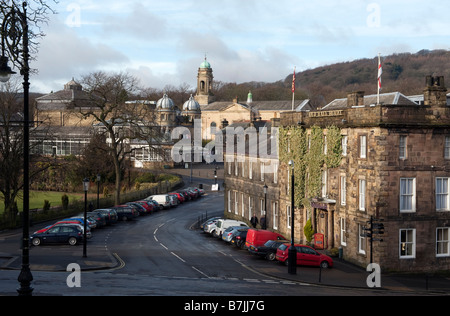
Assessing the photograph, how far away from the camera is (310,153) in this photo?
43.9m

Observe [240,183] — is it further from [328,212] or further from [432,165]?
[432,165]

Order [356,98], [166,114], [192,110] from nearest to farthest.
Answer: [356,98] < [166,114] < [192,110]

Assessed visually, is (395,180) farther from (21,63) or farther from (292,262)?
(21,63)

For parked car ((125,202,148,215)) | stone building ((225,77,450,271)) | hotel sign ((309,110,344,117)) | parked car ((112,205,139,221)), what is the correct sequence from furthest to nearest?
parked car ((125,202,148,215)), parked car ((112,205,139,221)), hotel sign ((309,110,344,117)), stone building ((225,77,450,271))

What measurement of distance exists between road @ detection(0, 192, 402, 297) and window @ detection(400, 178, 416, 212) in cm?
890

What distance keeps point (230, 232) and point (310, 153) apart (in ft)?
26.7

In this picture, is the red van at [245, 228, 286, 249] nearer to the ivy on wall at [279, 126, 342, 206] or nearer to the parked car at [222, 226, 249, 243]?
the parked car at [222, 226, 249, 243]

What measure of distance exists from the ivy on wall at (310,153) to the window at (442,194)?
6.36 metres

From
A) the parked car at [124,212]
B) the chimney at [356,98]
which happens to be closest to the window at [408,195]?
the chimney at [356,98]

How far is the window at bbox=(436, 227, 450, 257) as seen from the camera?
37.2 meters

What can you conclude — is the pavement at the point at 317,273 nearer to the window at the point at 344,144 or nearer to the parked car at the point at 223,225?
the window at the point at 344,144

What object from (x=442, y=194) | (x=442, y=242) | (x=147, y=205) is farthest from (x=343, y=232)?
(x=147, y=205)

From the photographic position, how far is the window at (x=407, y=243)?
36.1 meters

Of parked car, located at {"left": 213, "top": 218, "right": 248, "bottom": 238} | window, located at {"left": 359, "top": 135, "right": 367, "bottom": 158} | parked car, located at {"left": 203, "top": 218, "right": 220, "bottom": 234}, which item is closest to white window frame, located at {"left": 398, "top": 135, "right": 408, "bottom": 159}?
window, located at {"left": 359, "top": 135, "right": 367, "bottom": 158}
